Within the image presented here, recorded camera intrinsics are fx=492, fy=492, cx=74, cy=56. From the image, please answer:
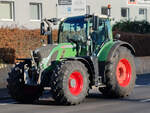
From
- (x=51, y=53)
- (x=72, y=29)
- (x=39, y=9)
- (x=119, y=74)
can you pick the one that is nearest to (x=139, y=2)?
(x=39, y=9)

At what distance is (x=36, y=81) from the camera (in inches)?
554

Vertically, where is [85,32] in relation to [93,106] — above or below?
above

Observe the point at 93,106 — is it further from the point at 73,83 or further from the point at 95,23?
the point at 95,23

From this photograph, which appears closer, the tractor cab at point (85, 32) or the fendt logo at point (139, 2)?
the tractor cab at point (85, 32)

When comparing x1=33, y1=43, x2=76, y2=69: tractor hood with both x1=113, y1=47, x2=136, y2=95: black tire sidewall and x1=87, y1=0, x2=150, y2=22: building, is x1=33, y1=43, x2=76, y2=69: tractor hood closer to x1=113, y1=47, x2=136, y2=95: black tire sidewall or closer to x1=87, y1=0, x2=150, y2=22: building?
x1=113, y1=47, x2=136, y2=95: black tire sidewall

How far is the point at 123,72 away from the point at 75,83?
2.41 metres

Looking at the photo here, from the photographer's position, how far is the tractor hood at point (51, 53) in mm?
14055

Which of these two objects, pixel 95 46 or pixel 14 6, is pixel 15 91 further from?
pixel 14 6

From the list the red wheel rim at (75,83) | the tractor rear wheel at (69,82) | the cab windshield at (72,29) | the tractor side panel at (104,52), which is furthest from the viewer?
the cab windshield at (72,29)

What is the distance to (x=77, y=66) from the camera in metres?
13.7

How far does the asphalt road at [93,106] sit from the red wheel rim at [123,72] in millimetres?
524

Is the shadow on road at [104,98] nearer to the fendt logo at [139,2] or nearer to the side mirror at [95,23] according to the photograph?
the side mirror at [95,23]

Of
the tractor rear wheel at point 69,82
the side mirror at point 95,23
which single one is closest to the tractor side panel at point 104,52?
the side mirror at point 95,23

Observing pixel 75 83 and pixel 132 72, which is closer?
pixel 75 83
